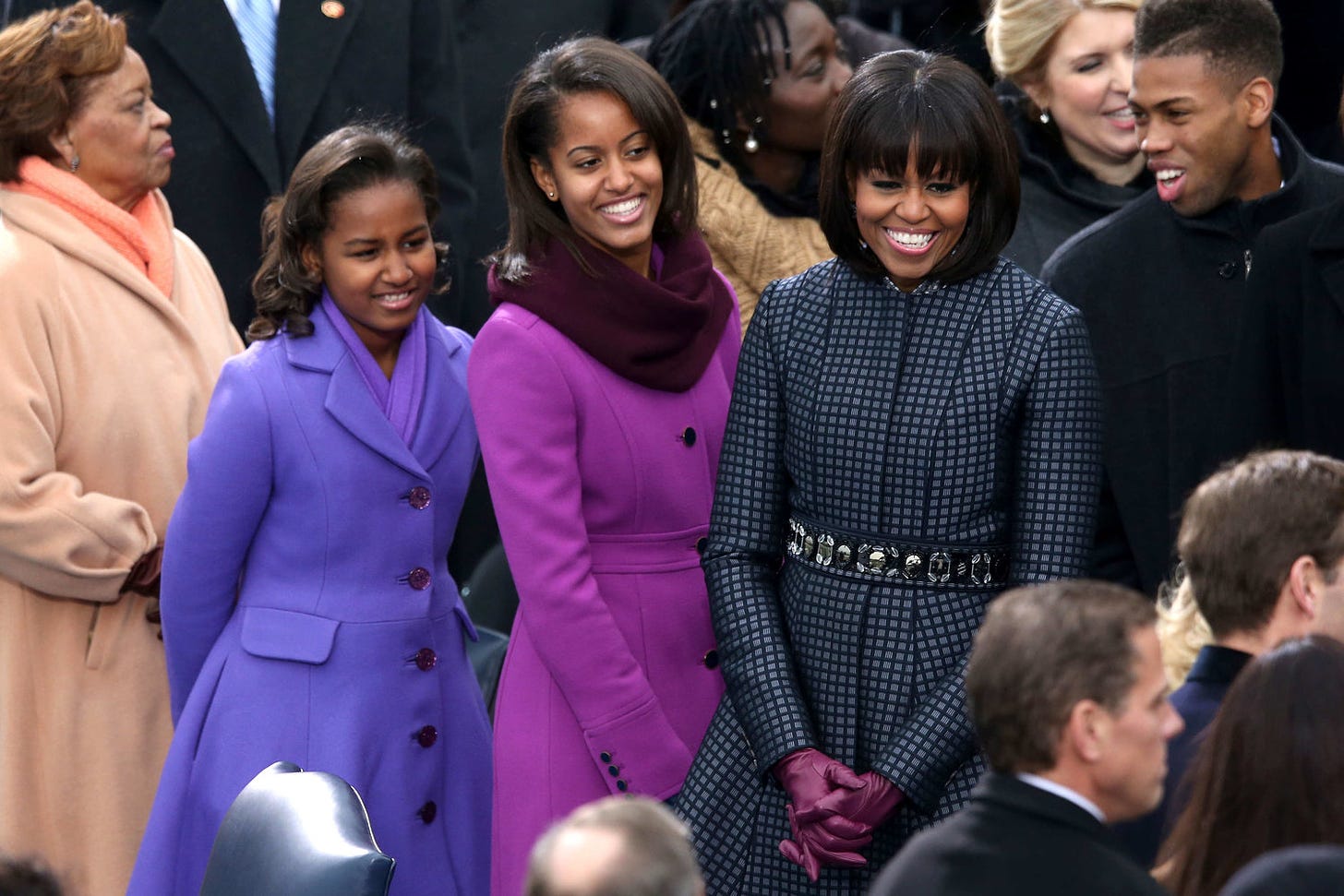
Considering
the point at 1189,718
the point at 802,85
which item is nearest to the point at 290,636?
the point at 1189,718

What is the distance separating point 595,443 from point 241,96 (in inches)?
74.7

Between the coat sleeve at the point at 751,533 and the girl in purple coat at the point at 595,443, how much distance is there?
209 millimetres

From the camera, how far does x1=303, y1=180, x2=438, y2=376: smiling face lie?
12.2 feet

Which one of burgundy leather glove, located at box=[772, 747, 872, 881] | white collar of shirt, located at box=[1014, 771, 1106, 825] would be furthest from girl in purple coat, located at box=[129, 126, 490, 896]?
white collar of shirt, located at box=[1014, 771, 1106, 825]

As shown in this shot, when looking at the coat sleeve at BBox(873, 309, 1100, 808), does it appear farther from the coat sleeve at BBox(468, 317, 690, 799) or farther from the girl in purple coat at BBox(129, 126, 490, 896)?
the girl in purple coat at BBox(129, 126, 490, 896)

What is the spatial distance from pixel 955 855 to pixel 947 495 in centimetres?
97

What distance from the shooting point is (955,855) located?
7.11ft

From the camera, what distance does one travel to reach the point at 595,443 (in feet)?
11.1

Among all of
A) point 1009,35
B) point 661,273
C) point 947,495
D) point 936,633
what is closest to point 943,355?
point 947,495

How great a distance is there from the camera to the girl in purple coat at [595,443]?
332 centimetres

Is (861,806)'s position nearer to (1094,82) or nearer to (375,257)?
(375,257)

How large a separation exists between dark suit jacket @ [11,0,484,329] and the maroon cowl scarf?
5.26 ft

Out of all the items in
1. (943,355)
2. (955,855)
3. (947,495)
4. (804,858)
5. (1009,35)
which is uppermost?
(1009,35)

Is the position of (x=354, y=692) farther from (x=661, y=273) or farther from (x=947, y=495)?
(x=947, y=495)
